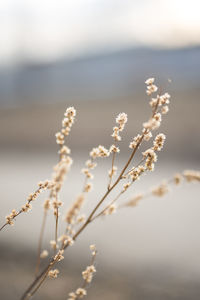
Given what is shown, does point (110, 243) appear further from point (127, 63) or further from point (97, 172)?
point (127, 63)

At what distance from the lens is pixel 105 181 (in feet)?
13.0

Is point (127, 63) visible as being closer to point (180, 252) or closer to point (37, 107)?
point (37, 107)

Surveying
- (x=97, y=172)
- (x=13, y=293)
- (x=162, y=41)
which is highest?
(x=162, y=41)

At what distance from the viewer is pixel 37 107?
7.80m

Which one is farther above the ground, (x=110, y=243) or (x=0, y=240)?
(x=110, y=243)

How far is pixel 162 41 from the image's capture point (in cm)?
693

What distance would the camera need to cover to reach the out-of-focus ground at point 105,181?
1494mm

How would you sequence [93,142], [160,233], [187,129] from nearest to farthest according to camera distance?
[160,233]
[187,129]
[93,142]

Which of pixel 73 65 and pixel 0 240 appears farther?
pixel 73 65

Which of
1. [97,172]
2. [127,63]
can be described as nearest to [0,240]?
[97,172]

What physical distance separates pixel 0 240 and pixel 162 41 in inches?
228

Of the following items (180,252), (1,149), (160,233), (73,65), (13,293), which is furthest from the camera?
(73,65)

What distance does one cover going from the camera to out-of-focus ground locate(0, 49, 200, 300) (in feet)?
4.90

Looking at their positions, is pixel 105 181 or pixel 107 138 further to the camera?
pixel 107 138
